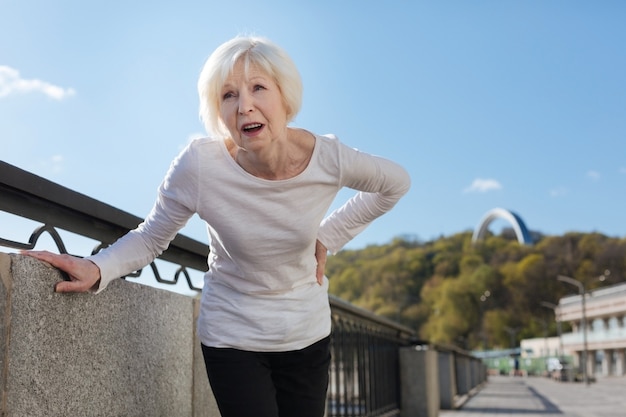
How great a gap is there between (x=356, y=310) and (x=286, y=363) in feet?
13.2

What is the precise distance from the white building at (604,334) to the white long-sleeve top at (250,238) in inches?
2659

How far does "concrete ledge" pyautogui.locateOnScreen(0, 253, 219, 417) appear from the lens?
6.97ft

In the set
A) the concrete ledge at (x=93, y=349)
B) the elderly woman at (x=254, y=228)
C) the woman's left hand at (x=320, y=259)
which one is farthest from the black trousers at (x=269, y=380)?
the concrete ledge at (x=93, y=349)

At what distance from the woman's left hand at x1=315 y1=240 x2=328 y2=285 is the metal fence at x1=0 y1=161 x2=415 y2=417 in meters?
0.67

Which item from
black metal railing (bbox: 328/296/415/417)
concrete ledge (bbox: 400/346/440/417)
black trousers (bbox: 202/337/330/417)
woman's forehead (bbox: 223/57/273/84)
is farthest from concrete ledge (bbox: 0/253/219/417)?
concrete ledge (bbox: 400/346/440/417)

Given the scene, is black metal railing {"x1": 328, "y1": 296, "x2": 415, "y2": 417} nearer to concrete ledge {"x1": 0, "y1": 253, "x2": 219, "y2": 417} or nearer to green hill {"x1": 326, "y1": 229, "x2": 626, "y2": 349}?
concrete ledge {"x1": 0, "y1": 253, "x2": 219, "y2": 417}

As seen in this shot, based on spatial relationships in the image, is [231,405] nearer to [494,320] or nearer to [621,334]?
[621,334]

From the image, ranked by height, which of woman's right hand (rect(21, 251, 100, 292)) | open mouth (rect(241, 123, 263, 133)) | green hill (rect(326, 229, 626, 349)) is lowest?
woman's right hand (rect(21, 251, 100, 292))

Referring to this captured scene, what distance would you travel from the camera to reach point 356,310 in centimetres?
652

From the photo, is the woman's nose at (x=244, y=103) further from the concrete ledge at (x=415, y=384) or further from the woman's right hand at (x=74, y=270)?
the concrete ledge at (x=415, y=384)

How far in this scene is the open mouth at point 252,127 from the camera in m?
2.31

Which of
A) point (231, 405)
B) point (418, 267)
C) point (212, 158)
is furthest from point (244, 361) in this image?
point (418, 267)

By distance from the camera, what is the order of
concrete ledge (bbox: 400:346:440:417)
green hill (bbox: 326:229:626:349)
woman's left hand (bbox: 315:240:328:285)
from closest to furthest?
woman's left hand (bbox: 315:240:328:285) → concrete ledge (bbox: 400:346:440:417) → green hill (bbox: 326:229:626:349)

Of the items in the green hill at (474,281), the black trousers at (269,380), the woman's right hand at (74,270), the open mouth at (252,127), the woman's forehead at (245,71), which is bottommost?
the black trousers at (269,380)
